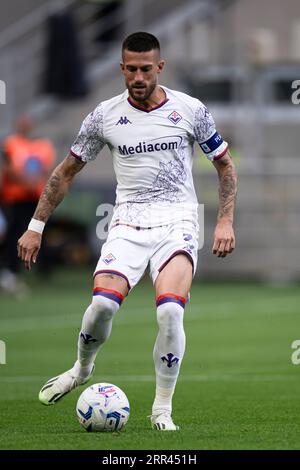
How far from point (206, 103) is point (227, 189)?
59.2ft

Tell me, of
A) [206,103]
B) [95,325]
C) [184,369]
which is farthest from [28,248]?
[206,103]

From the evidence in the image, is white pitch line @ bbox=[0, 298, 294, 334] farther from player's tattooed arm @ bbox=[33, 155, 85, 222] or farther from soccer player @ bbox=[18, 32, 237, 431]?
soccer player @ bbox=[18, 32, 237, 431]

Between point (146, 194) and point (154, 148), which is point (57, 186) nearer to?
point (146, 194)

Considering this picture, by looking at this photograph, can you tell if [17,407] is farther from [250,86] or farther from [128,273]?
[250,86]

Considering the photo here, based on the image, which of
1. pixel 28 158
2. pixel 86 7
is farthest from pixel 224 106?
pixel 28 158

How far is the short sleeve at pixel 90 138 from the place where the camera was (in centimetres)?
859

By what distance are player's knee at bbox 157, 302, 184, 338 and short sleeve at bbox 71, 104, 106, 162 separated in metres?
1.26

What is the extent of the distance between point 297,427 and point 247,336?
6761 mm

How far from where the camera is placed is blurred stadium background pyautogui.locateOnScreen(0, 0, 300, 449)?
2092 centimetres

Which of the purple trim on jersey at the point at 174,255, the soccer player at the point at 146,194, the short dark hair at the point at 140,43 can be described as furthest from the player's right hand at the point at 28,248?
the short dark hair at the point at 140,43

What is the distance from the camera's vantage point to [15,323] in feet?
52.3

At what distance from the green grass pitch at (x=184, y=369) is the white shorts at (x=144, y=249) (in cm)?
101

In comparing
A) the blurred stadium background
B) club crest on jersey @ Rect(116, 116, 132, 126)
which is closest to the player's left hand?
club crest on jersey @ Rect(116, 116, 132, 126)
